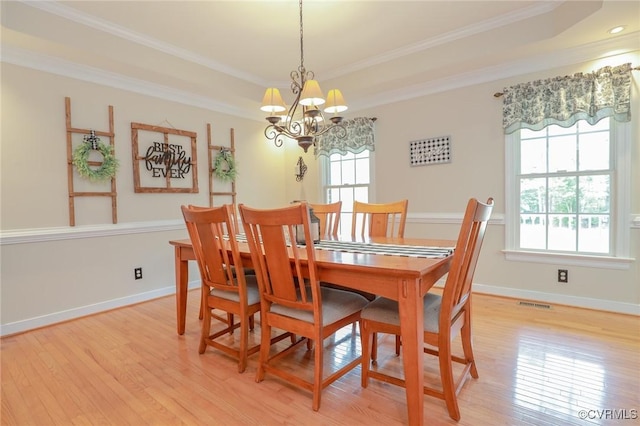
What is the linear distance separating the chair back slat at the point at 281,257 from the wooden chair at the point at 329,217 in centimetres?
117

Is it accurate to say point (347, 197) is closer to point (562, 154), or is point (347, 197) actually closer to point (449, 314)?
point (562, 154)

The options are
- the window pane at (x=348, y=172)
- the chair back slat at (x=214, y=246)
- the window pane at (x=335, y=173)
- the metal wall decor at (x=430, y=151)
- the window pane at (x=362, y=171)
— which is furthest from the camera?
the window pane at (x=335, y=173)

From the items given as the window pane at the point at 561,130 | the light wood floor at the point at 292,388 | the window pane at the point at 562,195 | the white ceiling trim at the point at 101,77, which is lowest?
the light wood floor at the point at 292,388

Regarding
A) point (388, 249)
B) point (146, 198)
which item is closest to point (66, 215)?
point (146, 198)

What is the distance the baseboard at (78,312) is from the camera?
9.12 ft

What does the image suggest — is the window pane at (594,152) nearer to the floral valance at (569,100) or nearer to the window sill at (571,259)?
the floral valance at (569,100)

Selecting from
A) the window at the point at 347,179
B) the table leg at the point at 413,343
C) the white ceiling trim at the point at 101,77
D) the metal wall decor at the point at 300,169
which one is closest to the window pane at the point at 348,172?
the window at the point at 347,179

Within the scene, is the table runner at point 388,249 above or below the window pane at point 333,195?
below

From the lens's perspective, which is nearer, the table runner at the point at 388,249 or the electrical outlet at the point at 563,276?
the table runner at the point at 388,249

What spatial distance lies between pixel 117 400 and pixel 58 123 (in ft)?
8.37

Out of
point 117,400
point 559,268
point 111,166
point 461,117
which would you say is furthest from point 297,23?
point 559,268

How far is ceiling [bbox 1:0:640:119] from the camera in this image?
261cm

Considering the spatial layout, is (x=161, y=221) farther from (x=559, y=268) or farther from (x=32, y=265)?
(x=559, y=268)

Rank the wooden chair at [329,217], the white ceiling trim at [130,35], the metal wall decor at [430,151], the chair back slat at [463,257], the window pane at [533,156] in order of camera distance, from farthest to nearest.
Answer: the metal wall decor at [430,151] → the window pane at [533,156] → the wooden chair at [329,217] → the white ceiling trim at [130,35] → the chair back slat at [463,257]
